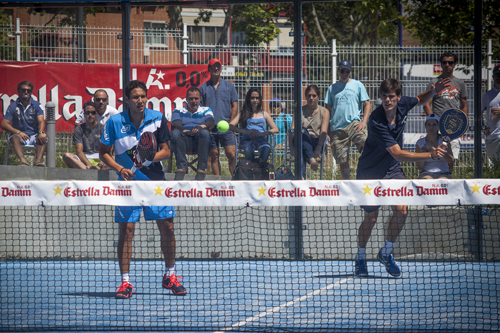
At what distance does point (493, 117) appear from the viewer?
7.77m

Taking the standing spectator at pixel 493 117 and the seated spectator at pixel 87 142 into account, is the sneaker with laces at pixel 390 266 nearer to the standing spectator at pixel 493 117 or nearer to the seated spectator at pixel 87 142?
the standing spectator at pixel 493 117

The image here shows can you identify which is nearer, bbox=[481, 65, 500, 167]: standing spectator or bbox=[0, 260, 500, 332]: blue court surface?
bbox=[0, 260, 500, 332]: blue court surface

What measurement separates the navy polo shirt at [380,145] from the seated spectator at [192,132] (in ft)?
7.53

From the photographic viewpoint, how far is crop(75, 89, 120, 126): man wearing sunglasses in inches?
327

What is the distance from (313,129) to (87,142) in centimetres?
323

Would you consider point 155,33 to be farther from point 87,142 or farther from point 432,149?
point 432,149

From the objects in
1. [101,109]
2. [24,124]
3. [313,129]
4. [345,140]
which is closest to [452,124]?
[345,140]

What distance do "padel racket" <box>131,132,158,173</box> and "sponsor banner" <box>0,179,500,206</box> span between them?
0.92 meters

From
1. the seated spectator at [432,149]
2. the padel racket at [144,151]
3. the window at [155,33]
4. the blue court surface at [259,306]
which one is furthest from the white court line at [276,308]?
the window at [155,33]

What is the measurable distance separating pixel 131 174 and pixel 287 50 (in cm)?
405

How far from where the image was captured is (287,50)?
8578 millimetres

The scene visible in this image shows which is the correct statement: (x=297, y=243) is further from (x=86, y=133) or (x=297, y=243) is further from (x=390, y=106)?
(x=86, y=133)

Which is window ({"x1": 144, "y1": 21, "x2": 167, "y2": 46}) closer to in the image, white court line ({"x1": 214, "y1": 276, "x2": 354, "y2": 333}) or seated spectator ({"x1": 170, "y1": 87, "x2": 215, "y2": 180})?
seated spectator ({"x1": 170, "y1": 87, "x2": 215, "y2": 180})

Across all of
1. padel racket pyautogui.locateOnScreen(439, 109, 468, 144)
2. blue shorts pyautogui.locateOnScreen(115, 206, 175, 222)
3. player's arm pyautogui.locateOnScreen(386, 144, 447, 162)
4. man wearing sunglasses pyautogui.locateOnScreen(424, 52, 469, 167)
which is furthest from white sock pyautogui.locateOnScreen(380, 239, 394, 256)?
blue shorts pyautogui.locateOnScreen(115, 206, 175, 222)
